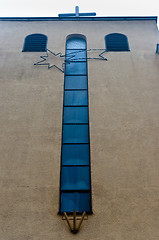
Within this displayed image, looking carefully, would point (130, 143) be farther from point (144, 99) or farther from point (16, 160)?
point (16, 160)

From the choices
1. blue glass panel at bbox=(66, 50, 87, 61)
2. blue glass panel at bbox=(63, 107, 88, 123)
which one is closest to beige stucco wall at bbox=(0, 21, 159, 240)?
blue glass panel at bbox=(63, 107, 88, 123)

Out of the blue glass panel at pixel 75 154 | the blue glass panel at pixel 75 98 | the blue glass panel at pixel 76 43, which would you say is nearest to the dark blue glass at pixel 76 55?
the blue glass panel at pixel 76 43

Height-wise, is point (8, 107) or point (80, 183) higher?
point (8, 107)

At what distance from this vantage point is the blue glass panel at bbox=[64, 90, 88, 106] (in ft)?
35.1

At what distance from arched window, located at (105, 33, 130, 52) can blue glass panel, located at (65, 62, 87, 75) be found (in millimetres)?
1631


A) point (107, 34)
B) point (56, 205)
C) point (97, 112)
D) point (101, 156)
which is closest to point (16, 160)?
point (56, 205)

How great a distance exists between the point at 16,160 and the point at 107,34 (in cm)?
826

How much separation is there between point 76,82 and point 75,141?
3066mm

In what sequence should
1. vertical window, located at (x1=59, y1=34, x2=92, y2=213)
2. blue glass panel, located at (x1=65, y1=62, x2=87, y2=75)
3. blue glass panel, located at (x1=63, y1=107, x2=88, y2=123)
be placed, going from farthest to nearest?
blue glass panel, located at (x1=65, y1=62, x2=87, y2=75) < blue glass panel, located at (x1=63, y1=107, x2=88, y2=123) < vertical window, located at (x1=59, y1=34, x2=92, y2=213)

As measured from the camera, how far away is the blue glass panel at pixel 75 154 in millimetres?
9016

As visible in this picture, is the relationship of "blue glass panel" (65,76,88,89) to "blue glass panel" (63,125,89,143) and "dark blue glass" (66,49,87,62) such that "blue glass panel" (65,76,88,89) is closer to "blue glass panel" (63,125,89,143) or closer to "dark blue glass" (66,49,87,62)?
"dark blue glass" (66,49,87,62)

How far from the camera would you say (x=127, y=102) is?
10469mm

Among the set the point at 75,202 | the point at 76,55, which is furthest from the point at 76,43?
the point at 75,202

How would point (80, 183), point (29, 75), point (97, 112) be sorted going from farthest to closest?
point (29, 75), point (97, 112), point (80, 183)
